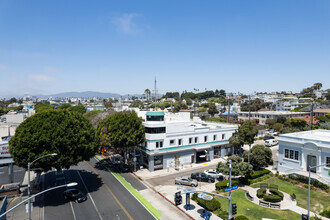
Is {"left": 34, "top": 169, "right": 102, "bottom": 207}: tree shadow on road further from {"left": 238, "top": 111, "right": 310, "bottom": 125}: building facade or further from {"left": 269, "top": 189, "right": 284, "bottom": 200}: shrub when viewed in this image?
{"left": 238, "top": 111, "right": 310, "bottom": 125}: building facade

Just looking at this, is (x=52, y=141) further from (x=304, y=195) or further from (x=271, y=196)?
(x=304, y=195)

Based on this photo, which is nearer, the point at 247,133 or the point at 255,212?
the point at 255,212

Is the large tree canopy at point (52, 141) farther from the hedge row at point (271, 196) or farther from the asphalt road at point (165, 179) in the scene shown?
the hedge row at point (271, 196)

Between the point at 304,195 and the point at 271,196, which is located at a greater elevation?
the point at 271,196

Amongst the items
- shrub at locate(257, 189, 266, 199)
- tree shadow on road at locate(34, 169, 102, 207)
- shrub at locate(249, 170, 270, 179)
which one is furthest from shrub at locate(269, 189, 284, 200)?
tree shadow on road at locate(34, 169, 102, 207)

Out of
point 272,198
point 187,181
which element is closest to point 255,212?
point 272,198

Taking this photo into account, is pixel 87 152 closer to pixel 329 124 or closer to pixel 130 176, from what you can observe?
pixel 130 176
